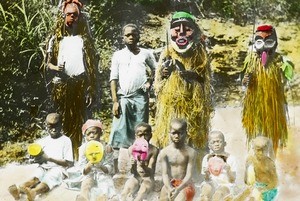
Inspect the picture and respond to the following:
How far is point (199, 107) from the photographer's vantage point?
418 cm

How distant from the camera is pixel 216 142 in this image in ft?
13.6

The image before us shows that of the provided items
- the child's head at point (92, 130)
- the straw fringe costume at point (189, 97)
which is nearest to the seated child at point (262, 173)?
the straw fringe costume at point (189, 97)

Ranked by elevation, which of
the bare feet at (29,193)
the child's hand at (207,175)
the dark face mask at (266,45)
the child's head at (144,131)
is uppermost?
the dark face mask at (266,45)

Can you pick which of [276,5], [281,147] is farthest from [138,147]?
[276,5]

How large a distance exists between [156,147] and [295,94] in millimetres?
803

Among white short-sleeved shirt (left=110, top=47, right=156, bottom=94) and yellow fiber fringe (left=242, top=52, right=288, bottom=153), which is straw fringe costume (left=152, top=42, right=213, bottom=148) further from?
yellow fiber fringe (left=242, top=52, right=288, bottom=153)

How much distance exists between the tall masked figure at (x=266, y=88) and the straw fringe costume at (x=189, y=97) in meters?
0.22

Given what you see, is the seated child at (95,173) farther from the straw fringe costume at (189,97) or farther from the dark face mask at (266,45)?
the dark face mask at (266,45)

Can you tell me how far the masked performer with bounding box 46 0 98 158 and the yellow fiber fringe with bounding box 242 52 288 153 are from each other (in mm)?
854

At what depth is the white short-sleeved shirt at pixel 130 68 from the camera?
4203 mm

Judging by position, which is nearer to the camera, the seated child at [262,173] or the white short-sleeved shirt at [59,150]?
the seated child at [262,173]

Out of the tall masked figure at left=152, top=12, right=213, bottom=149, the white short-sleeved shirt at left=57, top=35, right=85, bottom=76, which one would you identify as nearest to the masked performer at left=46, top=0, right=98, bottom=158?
the white short-sleeved shirt at left=57, top=35, right=85, bottom=76

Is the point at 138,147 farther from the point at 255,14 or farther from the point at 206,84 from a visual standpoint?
the point at 255,14

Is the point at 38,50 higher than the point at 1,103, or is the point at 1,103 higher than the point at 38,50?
the point at 38,50
